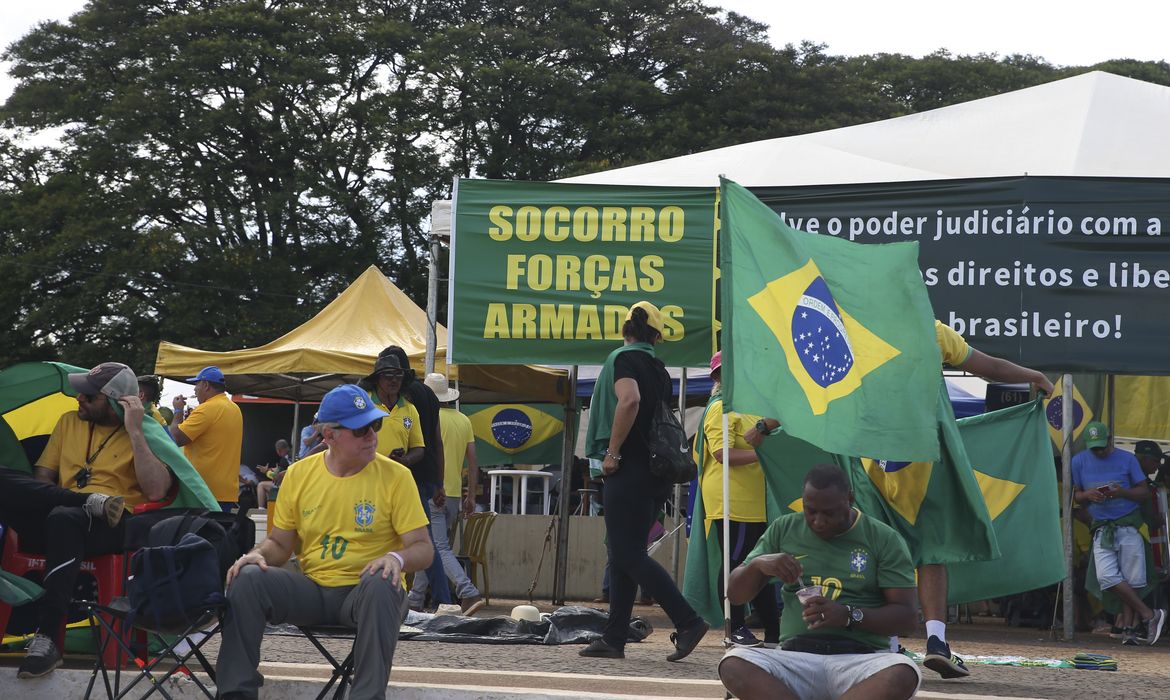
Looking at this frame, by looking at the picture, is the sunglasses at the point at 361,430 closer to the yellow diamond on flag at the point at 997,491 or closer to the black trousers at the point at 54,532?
the black trousers at the point at 54,532

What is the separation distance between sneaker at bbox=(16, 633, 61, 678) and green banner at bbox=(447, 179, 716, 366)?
5.18 metres

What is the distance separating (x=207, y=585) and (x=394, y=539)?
33.2 inches

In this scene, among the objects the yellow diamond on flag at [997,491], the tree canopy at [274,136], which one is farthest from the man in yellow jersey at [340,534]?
the tree canopy at [274,136]


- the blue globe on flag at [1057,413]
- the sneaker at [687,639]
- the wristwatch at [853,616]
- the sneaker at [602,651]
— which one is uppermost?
the blue globe on flag at [1057,413]

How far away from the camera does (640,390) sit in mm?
8125

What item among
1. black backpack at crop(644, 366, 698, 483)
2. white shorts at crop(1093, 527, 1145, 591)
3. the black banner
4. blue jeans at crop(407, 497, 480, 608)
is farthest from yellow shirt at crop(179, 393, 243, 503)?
white shorts at crop(1093, 527, 1145, 591)

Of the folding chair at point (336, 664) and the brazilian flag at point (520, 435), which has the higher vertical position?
the brazilian flag at point (520, 435)

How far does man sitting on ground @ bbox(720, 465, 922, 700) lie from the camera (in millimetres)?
5500

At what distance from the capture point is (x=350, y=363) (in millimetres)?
16688

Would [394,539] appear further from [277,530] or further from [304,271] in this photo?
[304,271]

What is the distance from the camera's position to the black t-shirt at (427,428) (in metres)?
10.5

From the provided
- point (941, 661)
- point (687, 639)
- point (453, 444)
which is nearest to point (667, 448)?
point (687, 639)

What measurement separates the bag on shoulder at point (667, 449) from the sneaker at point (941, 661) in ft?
5.06

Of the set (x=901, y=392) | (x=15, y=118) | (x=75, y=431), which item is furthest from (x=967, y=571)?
(x=15, y=118)
